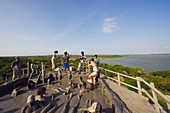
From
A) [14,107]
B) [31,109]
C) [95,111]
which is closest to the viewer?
[95,111]

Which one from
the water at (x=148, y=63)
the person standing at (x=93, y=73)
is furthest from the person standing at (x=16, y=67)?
the water at (x=148, y=63)

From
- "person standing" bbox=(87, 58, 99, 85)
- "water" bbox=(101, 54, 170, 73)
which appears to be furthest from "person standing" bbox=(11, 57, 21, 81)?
"water" bbox=(101, 54, 170, 73)

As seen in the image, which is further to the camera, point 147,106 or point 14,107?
point 147,106

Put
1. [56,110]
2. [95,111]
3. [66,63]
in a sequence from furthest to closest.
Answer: [66,63], [56,110], [95,111]

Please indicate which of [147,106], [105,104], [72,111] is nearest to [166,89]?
[147,106]

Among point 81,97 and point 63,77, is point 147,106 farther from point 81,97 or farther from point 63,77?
point 63,77

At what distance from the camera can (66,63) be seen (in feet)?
26.8

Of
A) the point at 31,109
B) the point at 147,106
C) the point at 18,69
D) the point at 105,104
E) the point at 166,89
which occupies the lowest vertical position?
the point at 166,89

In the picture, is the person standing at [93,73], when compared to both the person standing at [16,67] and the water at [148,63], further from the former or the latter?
the water at [148,63]

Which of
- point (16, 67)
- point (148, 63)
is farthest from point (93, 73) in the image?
point (148, 63)

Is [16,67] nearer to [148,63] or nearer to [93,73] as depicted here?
[93,73]

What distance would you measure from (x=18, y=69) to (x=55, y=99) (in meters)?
4.52

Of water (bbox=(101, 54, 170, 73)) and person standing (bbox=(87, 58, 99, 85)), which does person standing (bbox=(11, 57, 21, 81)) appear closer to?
person standing (bbox=(87, 58, 99, 85))

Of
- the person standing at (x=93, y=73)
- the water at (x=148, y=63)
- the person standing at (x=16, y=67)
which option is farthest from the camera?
the water at (x=148, y=63)
